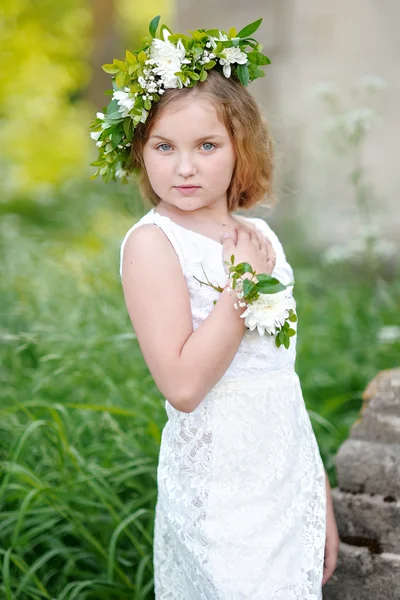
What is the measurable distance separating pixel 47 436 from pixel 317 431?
973mm

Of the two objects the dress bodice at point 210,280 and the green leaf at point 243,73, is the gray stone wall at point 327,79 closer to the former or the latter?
the green leaf at point 243,73

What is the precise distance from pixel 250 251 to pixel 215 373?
0.29 meters

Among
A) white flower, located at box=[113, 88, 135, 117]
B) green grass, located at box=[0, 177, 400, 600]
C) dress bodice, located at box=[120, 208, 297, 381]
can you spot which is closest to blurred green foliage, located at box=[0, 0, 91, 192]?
green grass, located at box=[0, 177, 400, 600]

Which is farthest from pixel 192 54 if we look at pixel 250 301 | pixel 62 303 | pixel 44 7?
pixel 44 7

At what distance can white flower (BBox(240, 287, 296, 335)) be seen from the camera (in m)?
1.69

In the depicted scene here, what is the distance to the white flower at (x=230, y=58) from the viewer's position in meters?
1.85

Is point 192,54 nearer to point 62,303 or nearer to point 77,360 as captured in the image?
point 77,360

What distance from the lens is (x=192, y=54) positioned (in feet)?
5.92

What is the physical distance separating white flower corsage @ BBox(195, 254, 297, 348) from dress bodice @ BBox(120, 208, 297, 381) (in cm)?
5

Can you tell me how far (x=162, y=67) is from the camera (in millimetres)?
1803

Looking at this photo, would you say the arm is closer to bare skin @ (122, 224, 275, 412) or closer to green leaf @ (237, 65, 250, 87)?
bare skin @ (122, 224, 275, 412)

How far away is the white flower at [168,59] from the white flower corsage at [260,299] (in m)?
0.40

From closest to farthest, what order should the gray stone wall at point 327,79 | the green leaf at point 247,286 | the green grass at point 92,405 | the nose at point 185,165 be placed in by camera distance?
the green leaf at point 247,286 → the nose at point 185,165 → the green grass at point 92,405 → the gray stone wall at point 327,79

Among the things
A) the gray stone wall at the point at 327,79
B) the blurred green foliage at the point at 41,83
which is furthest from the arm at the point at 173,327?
A: the blurred green foliage at the point at 41,83
